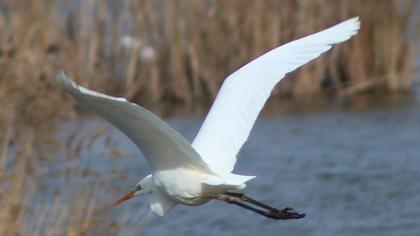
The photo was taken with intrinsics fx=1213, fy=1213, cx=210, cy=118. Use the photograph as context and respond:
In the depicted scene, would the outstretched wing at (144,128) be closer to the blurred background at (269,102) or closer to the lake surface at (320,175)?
the lake surface at (320,175)

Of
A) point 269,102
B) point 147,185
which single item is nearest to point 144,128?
point 147,185

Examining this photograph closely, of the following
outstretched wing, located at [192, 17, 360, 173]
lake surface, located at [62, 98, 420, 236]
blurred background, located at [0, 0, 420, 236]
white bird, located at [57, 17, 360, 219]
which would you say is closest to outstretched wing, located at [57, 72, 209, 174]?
white bird, located at [57, 17, 360, 219]

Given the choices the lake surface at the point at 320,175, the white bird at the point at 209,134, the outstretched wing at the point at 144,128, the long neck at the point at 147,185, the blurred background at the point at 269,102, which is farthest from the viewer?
the blurred background at the point at 269,102

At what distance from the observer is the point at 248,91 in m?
6.02

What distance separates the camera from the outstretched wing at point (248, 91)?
5.82 meters

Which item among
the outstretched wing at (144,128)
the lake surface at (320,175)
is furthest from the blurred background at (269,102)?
the outstretched wing at (144,128)

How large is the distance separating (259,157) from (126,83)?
1809 millimetres

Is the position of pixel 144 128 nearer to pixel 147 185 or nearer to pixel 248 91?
pixel 147 185

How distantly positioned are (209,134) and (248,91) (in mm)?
316

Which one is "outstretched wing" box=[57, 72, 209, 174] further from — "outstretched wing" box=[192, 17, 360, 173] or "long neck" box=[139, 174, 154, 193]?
"outstretched wing" box=[192, 17, 360, 173]

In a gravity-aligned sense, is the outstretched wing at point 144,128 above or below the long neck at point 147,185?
below

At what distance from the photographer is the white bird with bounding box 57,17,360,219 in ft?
16.4

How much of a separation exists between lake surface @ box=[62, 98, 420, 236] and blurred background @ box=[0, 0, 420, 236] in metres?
0.01

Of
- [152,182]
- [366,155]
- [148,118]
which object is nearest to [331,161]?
[366,155]
